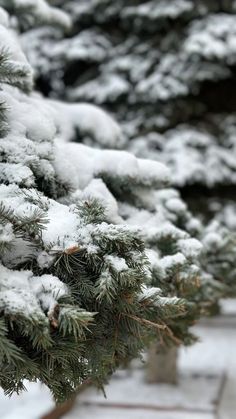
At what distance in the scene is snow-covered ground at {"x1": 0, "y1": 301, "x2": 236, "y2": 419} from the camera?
493cm

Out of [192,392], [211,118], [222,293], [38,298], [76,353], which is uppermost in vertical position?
[38,298]

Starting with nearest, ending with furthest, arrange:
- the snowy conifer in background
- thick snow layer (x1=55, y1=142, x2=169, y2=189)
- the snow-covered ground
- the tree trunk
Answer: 1. thick snow layer (x1=55, y1=142, x2=169, y2=189)
2. the snow-covered ground
3. the tree trunk
4. the snowy conifer in background

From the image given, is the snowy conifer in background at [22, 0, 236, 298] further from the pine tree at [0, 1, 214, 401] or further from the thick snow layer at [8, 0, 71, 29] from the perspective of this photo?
the pine tree at [0, 1, 214, 401]

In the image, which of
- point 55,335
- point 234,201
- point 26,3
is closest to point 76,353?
point 55,335

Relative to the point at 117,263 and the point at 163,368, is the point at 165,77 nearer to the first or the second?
the point at 163,368

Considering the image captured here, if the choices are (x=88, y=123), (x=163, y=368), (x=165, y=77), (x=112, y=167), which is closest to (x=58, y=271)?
(x=112, y=167)

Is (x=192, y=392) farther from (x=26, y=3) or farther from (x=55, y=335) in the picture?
(x=55, y=335)

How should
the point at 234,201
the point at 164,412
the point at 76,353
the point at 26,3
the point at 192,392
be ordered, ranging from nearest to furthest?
the point at 76,353 < the point at 26,3 < the point at 164,412 < the point at 192,392 < the point at 234,201

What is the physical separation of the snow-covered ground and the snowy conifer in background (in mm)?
1683

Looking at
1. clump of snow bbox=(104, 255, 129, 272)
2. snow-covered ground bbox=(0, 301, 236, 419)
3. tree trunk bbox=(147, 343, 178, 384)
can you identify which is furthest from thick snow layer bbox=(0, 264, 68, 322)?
tree trunk bbox=(147, 343, 178, 384)

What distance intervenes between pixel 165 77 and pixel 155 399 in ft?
11.7

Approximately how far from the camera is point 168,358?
6066 millimetres

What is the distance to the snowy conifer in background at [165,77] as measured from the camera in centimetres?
687

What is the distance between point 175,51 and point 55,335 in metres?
5.88
